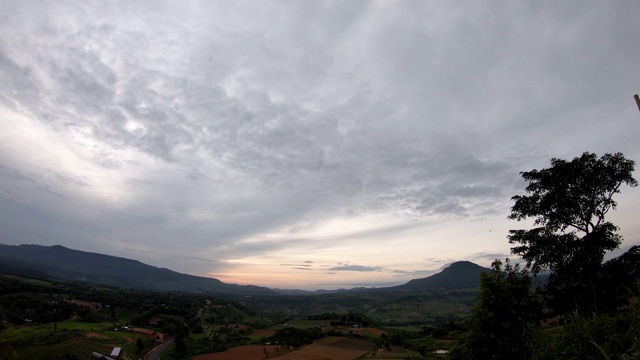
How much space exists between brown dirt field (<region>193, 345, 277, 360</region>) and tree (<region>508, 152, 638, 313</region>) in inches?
2615

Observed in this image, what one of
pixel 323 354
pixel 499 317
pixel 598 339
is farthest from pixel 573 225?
pixel 323 354

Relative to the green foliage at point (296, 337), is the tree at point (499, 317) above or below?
above

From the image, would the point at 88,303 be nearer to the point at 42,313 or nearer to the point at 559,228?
the point at 42,313

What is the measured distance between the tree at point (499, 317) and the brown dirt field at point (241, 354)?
6880 cm

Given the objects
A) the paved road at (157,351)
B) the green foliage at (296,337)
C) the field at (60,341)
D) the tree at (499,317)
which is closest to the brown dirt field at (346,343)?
the green foliage at (296,337)

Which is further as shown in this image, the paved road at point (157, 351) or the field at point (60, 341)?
the paved road at point (157, 351)

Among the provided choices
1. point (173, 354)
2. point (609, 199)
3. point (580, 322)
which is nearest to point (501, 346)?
point (580, 322)

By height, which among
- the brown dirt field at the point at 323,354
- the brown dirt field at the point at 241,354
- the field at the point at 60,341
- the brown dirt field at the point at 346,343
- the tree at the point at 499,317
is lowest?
the brown dirt field at the point at 241,354

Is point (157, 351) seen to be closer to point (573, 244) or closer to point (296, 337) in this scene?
Answer: point (296, 337)

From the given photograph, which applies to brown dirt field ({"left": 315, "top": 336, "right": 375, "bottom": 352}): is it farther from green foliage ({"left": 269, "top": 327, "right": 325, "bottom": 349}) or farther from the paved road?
the paved road

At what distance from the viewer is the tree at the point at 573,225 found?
64.3 ft

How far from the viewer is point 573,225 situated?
20562 mm

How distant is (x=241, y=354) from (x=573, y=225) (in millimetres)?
76129

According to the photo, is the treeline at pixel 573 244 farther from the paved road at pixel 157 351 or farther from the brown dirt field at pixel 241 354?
the paved road at pixel 157 351
